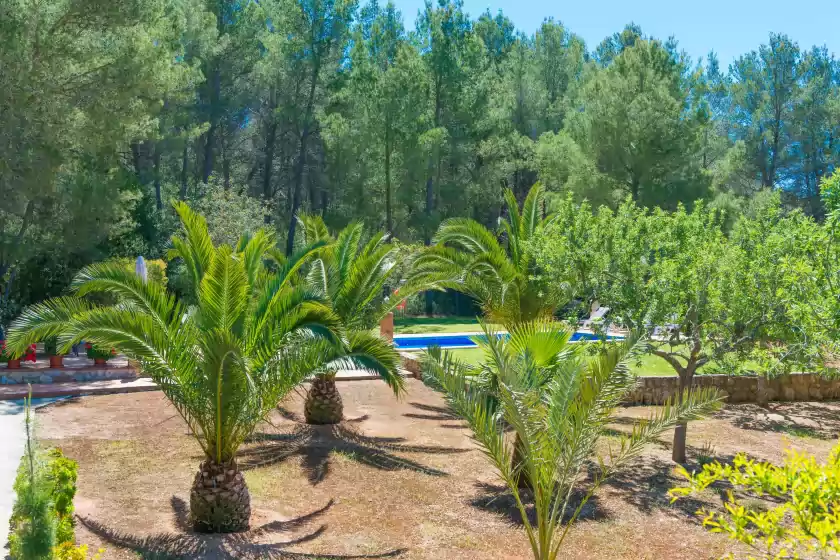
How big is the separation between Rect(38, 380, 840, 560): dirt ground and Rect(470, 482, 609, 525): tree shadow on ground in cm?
3

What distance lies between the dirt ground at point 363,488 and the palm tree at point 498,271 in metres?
2.34

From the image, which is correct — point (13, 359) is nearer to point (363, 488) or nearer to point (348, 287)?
point (348, 287)

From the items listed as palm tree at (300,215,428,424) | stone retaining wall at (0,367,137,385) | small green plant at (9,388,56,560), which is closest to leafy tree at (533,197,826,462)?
palm tree at (300,215,428,424)

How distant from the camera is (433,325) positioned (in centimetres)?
3048

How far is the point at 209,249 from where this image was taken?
954 centimetres

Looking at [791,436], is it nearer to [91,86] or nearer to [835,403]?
[835,403]

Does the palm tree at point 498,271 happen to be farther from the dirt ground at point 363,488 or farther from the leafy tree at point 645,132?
the leafy tree at point 645,132

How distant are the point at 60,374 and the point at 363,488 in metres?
8.98

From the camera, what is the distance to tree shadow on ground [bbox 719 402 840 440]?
45.8 feet

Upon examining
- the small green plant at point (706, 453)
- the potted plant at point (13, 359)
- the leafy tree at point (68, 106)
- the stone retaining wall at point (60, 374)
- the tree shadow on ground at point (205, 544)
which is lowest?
the tree shadow on ground at point (205, 544)

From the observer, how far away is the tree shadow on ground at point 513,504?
9.42 meters

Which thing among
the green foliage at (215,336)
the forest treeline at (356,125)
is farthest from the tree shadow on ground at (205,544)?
the forest treeline at (356,125)

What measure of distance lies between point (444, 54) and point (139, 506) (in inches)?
1129

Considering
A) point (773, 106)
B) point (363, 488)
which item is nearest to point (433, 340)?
point (363, 488)
